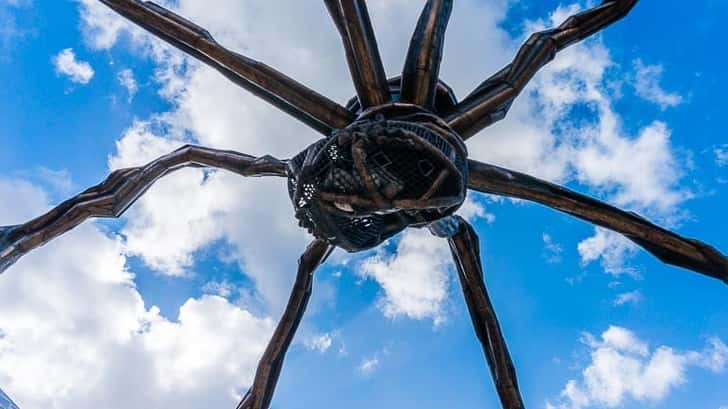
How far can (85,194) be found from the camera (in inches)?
370

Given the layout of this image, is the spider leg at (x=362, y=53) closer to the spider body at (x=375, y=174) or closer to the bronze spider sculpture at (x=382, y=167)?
the bronze spider sculpture at (x=382, y=167)

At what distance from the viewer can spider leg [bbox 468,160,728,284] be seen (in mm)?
8797

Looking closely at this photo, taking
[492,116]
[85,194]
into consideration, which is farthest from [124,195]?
[492,116]

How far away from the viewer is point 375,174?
7.38m

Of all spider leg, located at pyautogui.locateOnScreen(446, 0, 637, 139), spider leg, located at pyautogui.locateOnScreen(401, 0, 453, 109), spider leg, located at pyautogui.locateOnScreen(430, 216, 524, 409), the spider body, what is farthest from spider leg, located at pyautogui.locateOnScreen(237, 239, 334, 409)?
spider leg, located at pyautogui.locateOnScreen(446, 0, 637, 139)

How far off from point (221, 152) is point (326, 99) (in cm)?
212

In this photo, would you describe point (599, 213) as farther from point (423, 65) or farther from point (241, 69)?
point (241, 69)

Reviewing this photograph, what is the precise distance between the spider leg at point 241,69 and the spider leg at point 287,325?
7.58ft

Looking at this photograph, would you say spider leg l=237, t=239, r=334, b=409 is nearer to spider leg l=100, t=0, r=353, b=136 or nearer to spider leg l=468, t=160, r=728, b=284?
spider leg l=100, t=0, r=353, b=136

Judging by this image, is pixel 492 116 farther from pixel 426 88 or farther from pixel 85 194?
pixel 85 194

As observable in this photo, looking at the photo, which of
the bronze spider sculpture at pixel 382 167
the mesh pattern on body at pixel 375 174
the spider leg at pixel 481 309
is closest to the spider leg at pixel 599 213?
the bronze spider sculpture at pixel 382 167

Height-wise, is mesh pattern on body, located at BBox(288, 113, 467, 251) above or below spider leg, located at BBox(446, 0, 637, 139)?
below

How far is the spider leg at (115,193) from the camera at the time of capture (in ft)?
28.2

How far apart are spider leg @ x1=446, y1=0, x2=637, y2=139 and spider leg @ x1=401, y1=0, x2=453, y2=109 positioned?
0.48 m
